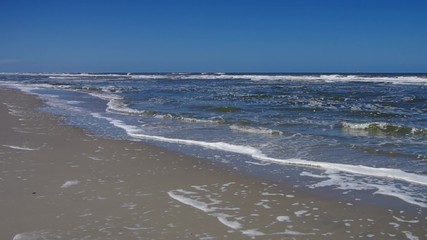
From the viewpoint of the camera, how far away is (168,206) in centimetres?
561

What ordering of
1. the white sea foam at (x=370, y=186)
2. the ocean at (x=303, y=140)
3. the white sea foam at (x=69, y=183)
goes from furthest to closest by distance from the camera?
1. the ocean at (x=303, y=140)
2. the white sea foam at (x=69, y=183)
3. the white sea foam at (x=370, y=186)

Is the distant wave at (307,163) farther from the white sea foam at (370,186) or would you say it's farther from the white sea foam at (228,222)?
the white sea foam at (228,222)

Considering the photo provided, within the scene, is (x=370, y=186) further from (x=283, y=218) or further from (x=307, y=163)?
(x=283, y=218)

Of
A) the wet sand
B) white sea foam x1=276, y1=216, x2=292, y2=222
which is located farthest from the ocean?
white sea foam x1=276, y1=216, x2=292, y2=222

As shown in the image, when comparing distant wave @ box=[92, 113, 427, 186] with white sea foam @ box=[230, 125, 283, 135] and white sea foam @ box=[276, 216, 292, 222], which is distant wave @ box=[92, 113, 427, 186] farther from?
white sea foam @ box=[276, 216, 292, 222]

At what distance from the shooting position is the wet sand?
4.73m

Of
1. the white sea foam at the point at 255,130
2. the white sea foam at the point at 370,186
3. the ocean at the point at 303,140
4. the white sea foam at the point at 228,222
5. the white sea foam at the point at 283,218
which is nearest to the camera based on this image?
the white sea foam at the point at 228,222

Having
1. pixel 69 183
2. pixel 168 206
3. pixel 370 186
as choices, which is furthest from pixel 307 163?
pixel 69 183

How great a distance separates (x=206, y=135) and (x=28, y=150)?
488 centimetres

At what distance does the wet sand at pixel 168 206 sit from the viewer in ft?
15.5

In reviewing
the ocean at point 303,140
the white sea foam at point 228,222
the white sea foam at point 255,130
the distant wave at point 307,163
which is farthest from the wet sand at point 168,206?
the white sea foam at point 255,130

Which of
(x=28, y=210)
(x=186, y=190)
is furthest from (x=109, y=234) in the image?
(x=186, y=190)

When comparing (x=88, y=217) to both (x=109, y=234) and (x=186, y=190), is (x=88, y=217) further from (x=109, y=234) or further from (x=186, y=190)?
(x=186, y=190)

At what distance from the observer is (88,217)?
512 cm
